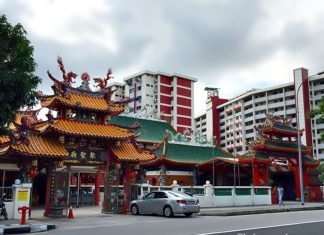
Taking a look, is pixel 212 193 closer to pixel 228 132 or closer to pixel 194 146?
pixel 194 146

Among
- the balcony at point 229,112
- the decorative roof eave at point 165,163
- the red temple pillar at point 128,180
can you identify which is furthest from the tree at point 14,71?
the balcony at point 229,112

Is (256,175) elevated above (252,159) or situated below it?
below

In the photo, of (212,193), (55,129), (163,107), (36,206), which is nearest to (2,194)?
(55,129)

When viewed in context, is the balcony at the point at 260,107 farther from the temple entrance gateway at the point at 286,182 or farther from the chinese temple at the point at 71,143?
the chinese temple at the point at 71,143

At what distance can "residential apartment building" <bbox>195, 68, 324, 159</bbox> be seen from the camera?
8225 centimetres

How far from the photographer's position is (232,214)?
21047 millimetres

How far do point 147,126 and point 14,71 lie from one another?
86.5ft

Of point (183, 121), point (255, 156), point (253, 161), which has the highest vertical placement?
point (183, 121)

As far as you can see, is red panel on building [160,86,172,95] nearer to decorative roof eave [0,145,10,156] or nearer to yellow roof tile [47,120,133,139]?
yellow roof tile [47,120,133,139]

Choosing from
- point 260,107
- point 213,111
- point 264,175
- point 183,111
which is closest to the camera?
point 264,175

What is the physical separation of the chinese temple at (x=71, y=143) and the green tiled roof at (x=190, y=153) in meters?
8.65

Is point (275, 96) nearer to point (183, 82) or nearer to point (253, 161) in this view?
point (183, 82)

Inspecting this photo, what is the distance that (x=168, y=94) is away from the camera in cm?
9738

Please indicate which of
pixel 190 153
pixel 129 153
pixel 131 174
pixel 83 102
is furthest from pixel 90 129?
pixel 190 153
